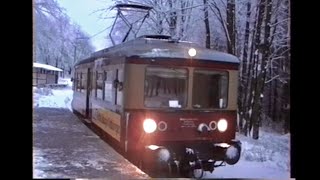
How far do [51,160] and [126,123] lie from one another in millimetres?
525

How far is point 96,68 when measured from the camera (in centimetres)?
245

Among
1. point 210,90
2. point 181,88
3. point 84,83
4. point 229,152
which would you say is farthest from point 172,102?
point 84,83

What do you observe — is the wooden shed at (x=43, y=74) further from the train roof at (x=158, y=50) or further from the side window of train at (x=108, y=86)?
the side window of train at (x=108, y=86)

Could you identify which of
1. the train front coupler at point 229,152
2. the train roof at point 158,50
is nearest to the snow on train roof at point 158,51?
the train roof at point 158,50

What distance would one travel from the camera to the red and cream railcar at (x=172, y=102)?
217 centimetres

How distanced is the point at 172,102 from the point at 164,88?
96mm

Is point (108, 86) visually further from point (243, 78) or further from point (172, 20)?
point (243, 78)

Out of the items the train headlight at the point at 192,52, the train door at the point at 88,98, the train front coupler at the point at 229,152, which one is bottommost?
the train front coupler at the point at 229,152

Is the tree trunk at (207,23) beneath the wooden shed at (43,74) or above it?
above

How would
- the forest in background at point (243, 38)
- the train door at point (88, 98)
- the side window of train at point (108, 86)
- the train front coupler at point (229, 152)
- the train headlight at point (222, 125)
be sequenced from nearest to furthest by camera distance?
the forest in background at point (243, 38), the train front coupler at point (229, 152), the train headlight at point (222, 125), the side window of train at point (108, 86), the train door at point (88, 98)

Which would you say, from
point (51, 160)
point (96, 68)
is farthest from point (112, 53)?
point (51, 160)

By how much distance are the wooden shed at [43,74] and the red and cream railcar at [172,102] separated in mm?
239

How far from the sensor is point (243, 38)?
228 centimetres
